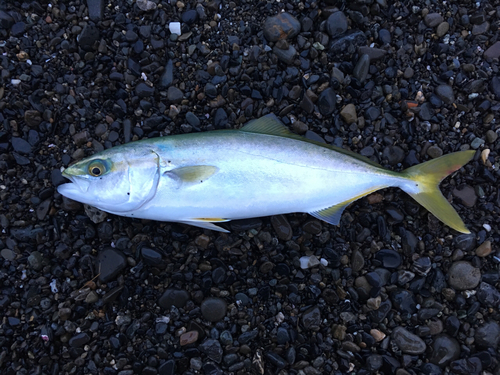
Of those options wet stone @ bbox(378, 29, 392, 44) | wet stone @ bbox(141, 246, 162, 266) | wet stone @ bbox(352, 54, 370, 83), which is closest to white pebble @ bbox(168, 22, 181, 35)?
wet stone @ bbox(352, 54, 370, 83)

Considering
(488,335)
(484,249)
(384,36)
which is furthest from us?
(384,36)

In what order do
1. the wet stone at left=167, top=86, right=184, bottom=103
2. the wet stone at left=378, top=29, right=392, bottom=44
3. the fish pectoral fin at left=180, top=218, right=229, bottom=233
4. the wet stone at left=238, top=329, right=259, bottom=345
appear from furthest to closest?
the wet stone at left=378, top=29, right=392, bottom=44, the wet stone at left=167, top=86, right=184, bottom=103, the wet stone at left=238, top=329, right=259, bottom=345, the fish pectoral fin at left=180, top=218, right=229, bottom=233

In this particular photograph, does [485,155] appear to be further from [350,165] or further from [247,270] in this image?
[247,270]

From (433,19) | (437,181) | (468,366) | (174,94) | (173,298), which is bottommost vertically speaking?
(468,366)

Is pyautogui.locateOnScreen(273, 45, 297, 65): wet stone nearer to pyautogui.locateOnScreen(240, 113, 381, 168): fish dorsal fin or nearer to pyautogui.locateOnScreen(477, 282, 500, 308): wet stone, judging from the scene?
pyautogui.locateOnScreen(240, 113, 381, 168): fish dorsal fin

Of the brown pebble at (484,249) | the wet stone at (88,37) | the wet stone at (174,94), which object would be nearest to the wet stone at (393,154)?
the brown pebble at (484,249)

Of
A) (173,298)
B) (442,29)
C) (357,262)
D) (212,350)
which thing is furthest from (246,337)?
(442,29)

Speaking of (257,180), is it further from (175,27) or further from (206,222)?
(175,27)
